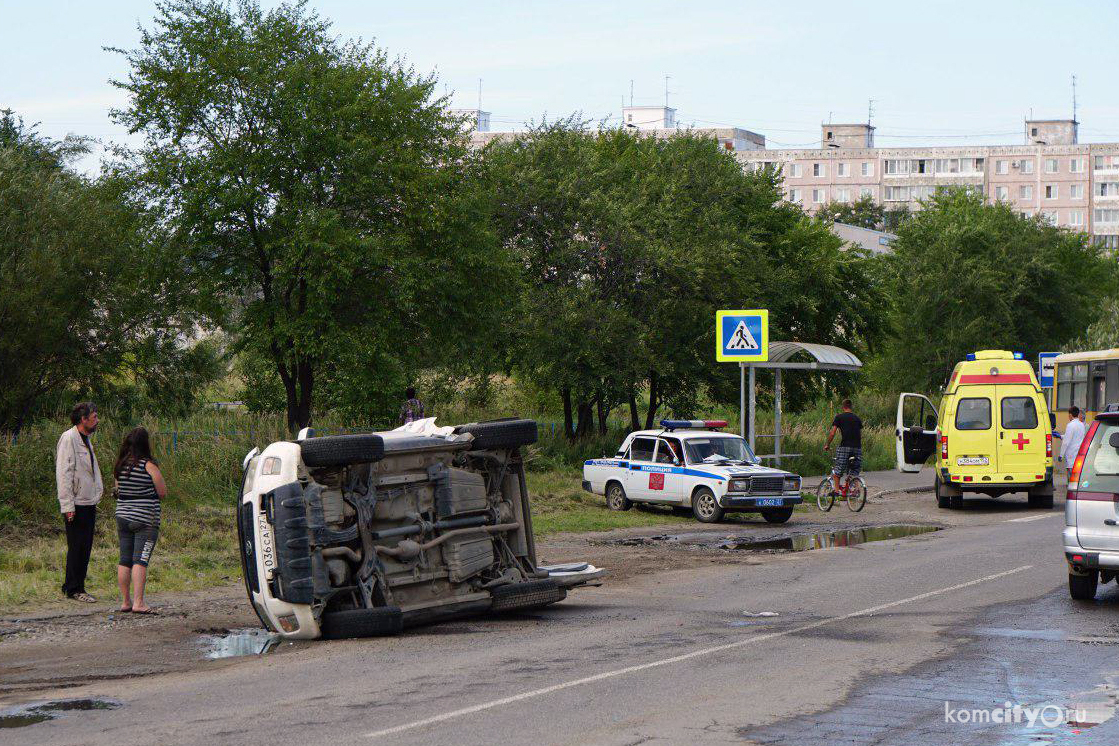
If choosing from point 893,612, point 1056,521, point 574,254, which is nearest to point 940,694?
point 893,612

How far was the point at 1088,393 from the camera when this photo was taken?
35438 millimetres

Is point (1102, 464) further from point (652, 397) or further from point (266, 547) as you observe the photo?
point (652, 397)

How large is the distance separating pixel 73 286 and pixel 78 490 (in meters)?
13.4

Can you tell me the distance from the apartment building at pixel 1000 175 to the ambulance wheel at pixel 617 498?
122777 millimetres

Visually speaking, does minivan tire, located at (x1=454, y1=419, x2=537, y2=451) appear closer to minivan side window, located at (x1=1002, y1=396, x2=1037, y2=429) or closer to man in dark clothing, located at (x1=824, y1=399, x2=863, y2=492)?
man in dark clothing, located at (x1=824, y1=399, x2=863, y2=492)

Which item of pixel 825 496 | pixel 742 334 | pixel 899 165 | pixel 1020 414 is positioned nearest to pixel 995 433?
pixel 1020 414

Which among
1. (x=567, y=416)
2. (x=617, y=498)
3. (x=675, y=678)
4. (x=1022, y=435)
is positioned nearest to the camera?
(x=675, y=678)

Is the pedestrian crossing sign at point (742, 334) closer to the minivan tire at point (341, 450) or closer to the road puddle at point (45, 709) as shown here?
the minivan tire at point (341, 450)

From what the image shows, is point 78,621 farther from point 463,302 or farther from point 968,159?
point 968,159

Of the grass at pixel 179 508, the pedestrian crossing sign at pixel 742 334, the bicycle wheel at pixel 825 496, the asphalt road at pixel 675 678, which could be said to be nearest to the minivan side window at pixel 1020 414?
the bicycle wheel at pixel 825 496

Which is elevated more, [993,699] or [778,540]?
[993,699]

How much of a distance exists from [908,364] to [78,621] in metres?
46.1

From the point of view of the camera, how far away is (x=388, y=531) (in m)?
10.8

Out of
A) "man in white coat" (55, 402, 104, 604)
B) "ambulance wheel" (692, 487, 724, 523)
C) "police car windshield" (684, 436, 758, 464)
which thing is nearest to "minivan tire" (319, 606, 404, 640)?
"man in white coat" (55, 402, 104, 604)
